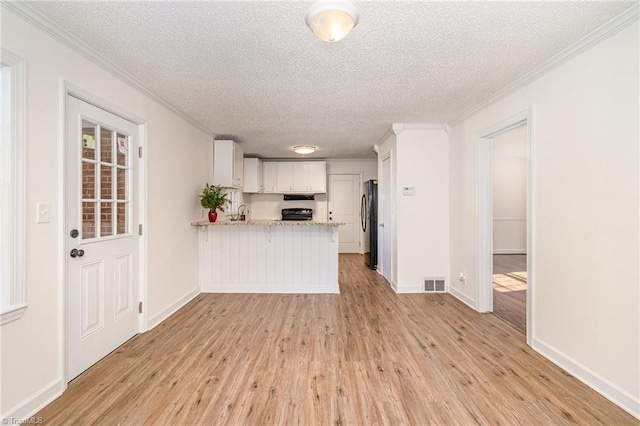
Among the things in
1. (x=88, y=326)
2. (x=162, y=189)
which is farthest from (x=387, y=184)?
(x=88, y=326)

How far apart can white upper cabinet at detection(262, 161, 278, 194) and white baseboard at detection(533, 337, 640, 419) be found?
5.46 meters

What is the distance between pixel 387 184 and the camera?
4629mm

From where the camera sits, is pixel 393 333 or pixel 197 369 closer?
pixel 197 369

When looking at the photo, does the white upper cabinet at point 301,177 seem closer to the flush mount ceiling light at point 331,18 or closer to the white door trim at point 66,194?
the white door trim at point 66,194

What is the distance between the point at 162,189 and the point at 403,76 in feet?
8.98

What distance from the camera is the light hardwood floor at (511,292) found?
10.2ft

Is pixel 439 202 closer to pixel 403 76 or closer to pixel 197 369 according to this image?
pixel 403 76

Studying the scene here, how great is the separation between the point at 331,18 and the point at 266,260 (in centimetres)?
319

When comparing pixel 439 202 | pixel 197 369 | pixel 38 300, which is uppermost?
pixel 439 202

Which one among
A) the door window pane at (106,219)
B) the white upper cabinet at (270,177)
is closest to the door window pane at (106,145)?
Result: the door window pane at (106,219)

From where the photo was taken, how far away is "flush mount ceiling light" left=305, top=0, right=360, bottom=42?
1536 mm

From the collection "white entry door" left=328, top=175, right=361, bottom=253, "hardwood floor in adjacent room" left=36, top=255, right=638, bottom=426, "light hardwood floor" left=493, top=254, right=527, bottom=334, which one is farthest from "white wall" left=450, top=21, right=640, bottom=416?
"white entry door" left=328, top=175, right=361, bottom=253

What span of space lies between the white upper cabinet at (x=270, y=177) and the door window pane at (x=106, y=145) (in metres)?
4.26

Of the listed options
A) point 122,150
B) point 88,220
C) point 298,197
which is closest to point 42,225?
point 88,220
